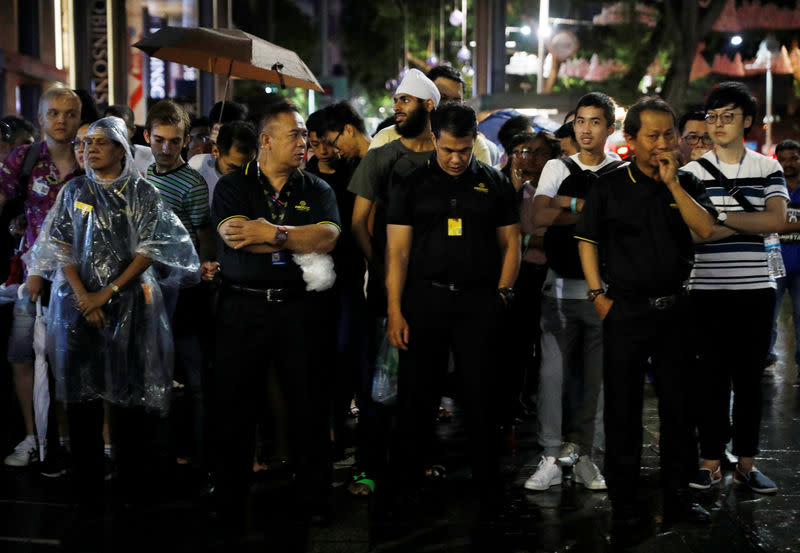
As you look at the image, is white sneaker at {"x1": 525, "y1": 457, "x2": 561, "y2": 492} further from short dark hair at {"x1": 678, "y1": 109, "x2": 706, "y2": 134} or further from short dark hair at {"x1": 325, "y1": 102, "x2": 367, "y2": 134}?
short dark hair at {"x1": 678, "y1": 109, "x2": 706, "y2": 134}

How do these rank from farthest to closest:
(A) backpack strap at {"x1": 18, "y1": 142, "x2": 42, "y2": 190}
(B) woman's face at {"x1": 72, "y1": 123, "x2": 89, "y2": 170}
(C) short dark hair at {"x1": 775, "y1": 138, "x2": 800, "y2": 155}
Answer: (C) short dark hair at {"x1": 775, "y1": 138, "x2": 800, "y2": 155}
(A) backpack strap at {"x1": 18, "y1": 142, "x2": 42, "y2": 190}
(B) woman's face at {"x1": 72, "y1": 123, "x2": 89, "y2": 170}

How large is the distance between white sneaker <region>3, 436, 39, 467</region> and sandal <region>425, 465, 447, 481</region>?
8.61 ft

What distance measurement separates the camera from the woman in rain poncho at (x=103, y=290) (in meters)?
5.68

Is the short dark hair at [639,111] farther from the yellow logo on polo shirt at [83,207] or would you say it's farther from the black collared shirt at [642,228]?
the yellow logo on polo shirt at [83,207]

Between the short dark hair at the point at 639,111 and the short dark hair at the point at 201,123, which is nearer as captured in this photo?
the short dark hair at the point at 639,111

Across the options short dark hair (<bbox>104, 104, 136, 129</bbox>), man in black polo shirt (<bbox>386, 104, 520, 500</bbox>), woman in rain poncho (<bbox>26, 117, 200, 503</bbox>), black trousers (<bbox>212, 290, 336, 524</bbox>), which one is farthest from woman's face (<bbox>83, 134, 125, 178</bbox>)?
short dark hair (<bbox>104, 104, 136, 129</bbox>)

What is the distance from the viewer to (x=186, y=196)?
20.7 ft

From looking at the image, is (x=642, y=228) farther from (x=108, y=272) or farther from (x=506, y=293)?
(x=108, y=272)

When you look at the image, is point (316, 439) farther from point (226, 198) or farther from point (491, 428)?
point (226, 198)

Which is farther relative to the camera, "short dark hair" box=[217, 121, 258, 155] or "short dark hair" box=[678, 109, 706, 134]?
"short dark hair" box=[678, 109, 706, 134]

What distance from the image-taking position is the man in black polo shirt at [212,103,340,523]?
539cm

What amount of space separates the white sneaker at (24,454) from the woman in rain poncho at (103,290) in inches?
35.6

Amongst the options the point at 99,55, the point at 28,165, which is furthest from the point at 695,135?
the point at 99,55

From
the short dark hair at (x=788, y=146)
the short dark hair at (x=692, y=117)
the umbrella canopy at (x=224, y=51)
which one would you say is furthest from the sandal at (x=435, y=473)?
the short dark hair at (x=788, y=146)
